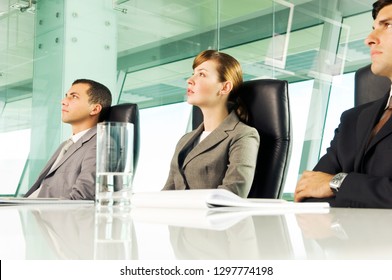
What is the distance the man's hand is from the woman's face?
2.97 ft

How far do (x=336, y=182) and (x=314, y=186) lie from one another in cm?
11

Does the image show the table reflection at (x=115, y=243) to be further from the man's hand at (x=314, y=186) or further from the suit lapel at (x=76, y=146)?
the suit lapel at (x=76, y=146)

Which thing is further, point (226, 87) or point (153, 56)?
point (153, 56)

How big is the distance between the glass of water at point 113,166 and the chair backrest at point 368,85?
1229 mm

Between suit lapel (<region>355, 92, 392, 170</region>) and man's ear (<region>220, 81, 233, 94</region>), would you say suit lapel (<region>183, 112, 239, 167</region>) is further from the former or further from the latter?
suit lapel (<region>355, 92, 392, 170</region>)

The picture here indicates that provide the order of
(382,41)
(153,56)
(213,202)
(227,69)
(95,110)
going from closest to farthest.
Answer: (213,202) < (382,41) < (227,69) < (95,110) < (153,56)

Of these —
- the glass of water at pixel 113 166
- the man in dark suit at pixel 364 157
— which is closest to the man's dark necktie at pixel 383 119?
the man in dark suit at pixel 364 157

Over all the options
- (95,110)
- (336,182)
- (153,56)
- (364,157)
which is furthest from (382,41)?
(153,56)

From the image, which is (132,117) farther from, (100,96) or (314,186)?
(314,186)

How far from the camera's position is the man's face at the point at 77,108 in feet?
10.2

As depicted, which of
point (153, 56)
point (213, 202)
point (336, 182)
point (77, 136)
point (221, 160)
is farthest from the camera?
point (153, 56)

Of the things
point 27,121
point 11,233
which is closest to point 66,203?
point 11,233

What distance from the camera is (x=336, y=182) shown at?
66.7 inches

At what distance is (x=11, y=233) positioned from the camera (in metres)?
0.55
